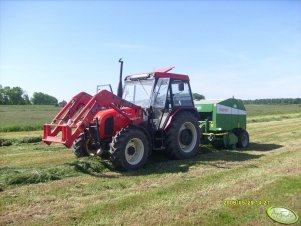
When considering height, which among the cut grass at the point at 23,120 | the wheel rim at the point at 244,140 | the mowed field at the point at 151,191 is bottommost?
the cut grass at the point at 23,120

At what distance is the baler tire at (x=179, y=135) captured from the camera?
8.91 m

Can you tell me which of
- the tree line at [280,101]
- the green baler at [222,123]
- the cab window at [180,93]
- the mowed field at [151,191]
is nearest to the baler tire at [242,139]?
the green baler at [222,123]

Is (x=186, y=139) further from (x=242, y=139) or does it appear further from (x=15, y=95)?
(x=15, y=95)

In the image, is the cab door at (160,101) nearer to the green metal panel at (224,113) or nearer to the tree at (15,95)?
the green metal panel at (224,113)

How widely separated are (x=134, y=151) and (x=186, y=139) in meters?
2.05

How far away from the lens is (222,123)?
458 inches

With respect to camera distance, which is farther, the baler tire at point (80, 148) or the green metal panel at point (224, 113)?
the green metal panel at point (224, 113)

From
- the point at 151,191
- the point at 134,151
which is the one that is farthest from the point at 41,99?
the point at 151,191

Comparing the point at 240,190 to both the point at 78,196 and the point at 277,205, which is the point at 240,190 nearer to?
the point at 277,205

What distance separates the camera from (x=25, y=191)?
5.98m

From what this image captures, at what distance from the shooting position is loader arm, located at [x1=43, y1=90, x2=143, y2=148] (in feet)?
24.2

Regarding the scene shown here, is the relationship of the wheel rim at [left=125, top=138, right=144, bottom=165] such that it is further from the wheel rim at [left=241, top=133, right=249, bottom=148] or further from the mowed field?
the wheel rim at [left=241, top=133, right=249, bottom=148]

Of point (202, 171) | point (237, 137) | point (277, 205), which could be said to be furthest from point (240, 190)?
point (237, 137)

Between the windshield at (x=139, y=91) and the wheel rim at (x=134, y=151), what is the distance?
4.48 ft
